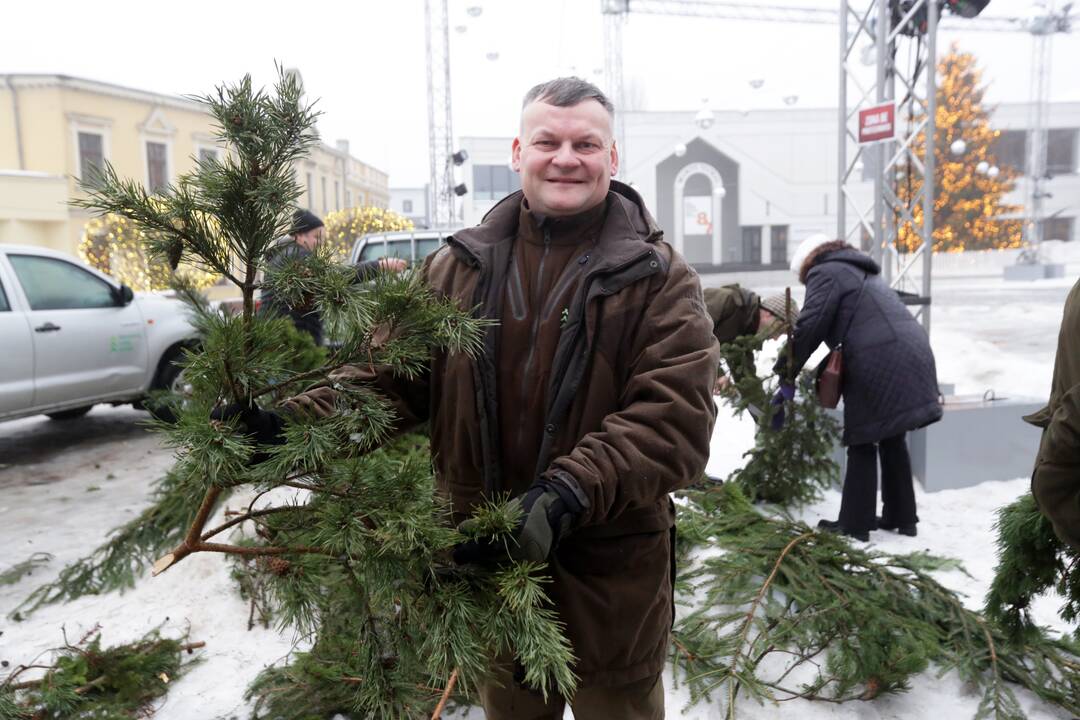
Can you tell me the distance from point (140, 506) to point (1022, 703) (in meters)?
5.27

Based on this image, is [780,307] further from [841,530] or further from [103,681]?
[103,681]

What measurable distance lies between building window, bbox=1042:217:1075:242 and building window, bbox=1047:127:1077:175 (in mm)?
2390

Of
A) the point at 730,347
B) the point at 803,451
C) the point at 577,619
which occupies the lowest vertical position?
the point at 803,451

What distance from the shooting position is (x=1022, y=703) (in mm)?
2670

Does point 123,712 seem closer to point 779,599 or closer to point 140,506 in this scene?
point 779,599

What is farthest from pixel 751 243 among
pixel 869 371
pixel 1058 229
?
pixel 869 371

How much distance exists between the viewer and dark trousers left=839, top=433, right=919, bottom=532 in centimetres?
438

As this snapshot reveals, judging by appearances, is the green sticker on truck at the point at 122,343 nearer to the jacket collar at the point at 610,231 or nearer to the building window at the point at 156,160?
the jacket collar at the point at 610,231

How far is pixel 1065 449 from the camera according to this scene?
1.70 m

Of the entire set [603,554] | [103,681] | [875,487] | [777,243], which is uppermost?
[777,243]

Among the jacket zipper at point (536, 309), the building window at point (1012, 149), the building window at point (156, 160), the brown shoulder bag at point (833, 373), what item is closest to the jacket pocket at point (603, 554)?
the jacket zipper at point (536, 309)

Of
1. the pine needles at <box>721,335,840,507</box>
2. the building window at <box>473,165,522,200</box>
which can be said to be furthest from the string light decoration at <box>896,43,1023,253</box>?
the pine needles at <box>721,335,840,507</box>

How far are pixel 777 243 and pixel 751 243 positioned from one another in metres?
1.34

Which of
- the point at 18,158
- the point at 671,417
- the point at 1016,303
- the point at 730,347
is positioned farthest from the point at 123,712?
the point at 18,158
